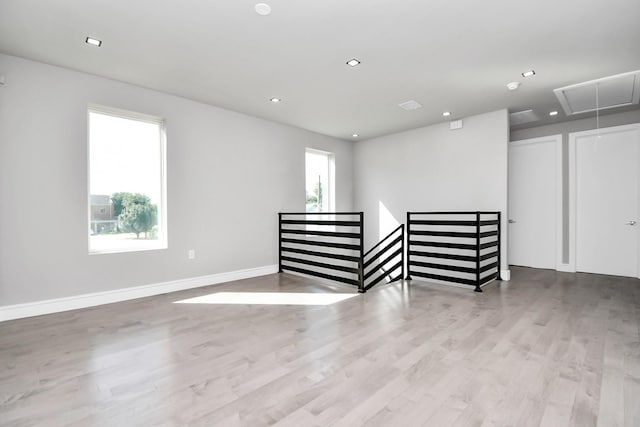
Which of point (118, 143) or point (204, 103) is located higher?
point (204, 103)

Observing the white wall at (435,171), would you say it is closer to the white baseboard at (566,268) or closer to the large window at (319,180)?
the large window at (319,180)

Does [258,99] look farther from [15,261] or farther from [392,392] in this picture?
[392,392]

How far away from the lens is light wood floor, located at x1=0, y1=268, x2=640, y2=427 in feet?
5.51

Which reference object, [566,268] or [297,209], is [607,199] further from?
[297,209]

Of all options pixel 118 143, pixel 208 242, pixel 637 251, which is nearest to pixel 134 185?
pixel 118 143

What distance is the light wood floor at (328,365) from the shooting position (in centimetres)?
168

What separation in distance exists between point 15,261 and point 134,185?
138 centimetres

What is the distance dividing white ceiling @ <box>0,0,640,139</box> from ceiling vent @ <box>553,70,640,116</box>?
0.17 metres

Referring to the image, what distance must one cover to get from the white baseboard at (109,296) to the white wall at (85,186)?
0.06 metres

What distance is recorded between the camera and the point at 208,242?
4.61 meters

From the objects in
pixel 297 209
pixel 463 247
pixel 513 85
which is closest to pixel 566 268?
pixel 463 247

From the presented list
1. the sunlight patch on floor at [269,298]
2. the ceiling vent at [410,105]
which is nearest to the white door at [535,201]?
the ceiling vent at [410,105]

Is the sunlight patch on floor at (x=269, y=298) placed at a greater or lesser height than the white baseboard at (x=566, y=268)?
lesser

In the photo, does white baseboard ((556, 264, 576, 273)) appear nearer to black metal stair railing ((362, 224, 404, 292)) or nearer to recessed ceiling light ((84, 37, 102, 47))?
black metal stair railing ((362, 224, 404, 292))
